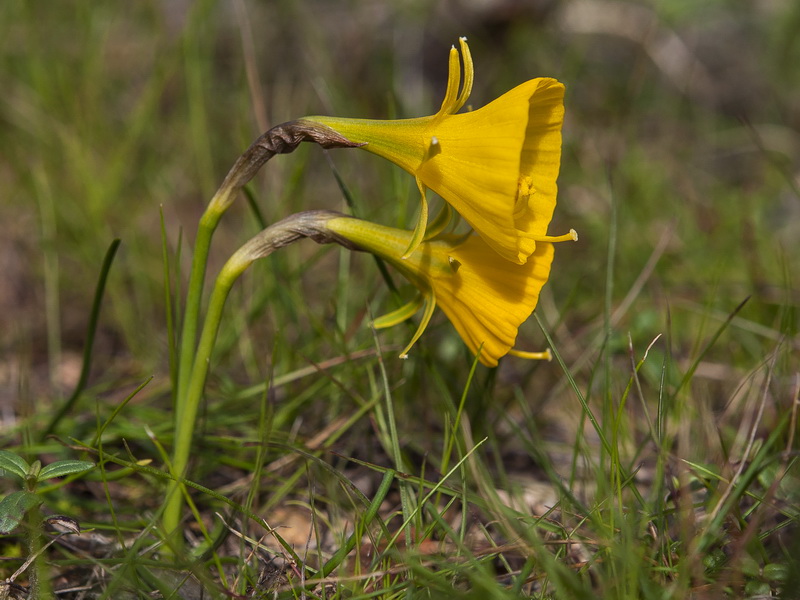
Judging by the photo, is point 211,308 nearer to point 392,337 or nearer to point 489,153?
point 489,153

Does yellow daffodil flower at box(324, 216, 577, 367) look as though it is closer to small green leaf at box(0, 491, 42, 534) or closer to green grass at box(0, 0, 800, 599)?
green grass at box(0, 0, 800, 599)

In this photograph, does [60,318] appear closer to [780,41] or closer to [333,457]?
[333,457]

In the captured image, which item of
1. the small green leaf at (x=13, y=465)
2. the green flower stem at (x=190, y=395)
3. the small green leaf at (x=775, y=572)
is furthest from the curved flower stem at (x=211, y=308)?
the small green leaf at (x=775, y=572)

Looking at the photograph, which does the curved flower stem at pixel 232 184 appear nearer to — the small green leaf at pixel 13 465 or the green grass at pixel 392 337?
the green grass at pixel 392 337

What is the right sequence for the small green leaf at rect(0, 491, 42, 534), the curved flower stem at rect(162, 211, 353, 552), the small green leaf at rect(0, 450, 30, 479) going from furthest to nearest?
the curved flower stem at rect(162, 211, 353, 552) < the small green leaf at rect(0, 450, 30, 479) < the small green leaf at rect(0, 491, 42, 534)

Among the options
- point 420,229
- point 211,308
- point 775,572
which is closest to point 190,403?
point 211,308

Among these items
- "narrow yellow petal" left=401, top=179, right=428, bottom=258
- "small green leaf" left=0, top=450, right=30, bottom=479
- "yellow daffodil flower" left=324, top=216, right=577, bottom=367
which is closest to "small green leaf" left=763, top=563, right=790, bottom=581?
"yellow daffodil flower" left=324, top=216, right=577, bottom=367
